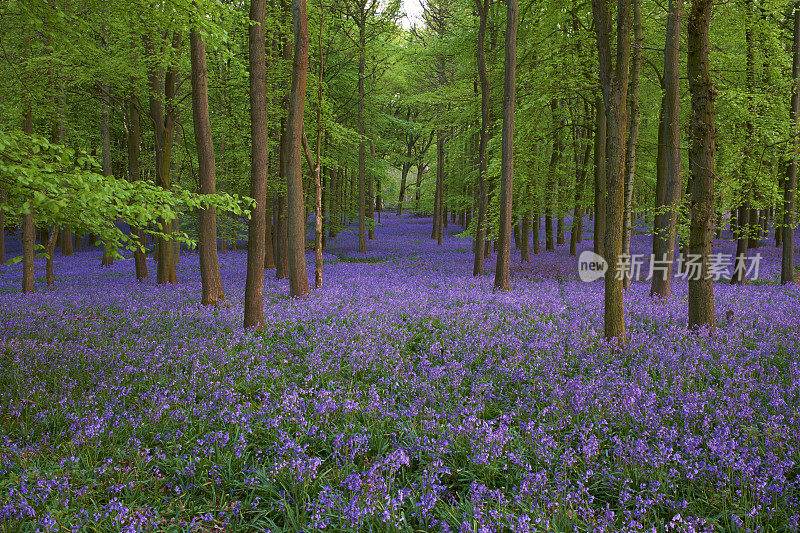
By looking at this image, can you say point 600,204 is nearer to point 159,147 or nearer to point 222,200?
point 222,200

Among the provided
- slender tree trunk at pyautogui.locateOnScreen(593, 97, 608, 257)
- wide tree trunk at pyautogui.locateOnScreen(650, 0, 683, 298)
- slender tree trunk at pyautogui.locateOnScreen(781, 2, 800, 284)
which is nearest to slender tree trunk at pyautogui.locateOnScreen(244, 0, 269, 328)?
slender tree trunk at pyautogui.locateOnScreen(593, 97, 608, 257)

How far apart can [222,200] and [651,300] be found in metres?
10.3

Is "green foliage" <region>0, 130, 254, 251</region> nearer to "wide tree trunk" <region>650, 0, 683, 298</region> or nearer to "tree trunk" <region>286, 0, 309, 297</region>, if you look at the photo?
"tree trunk" <region>286, 0, 309, 297</region>

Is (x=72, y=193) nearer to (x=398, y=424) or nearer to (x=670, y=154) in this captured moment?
(x=398, y=424)

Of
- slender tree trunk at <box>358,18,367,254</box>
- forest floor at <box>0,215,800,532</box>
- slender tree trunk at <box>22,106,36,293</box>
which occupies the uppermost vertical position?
slender tree trunk at <box>358,18,367,254</box>

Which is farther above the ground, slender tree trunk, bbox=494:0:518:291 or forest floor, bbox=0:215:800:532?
slender tree trunk, bbox=494:0:518:291

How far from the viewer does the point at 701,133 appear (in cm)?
691

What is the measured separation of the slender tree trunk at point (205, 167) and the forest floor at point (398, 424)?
2.01 meters

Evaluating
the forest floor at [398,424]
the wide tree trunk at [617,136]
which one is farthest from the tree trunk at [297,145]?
the wide tree trunk at [617,136]

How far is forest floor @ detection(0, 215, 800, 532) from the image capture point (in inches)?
127

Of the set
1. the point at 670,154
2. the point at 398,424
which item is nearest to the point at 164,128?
the point at 398,424

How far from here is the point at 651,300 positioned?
10.6 meters

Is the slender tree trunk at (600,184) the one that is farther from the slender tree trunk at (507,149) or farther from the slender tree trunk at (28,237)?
the slender tree trunk at (28,237)

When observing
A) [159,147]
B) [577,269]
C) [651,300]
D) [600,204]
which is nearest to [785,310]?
[651,300]
